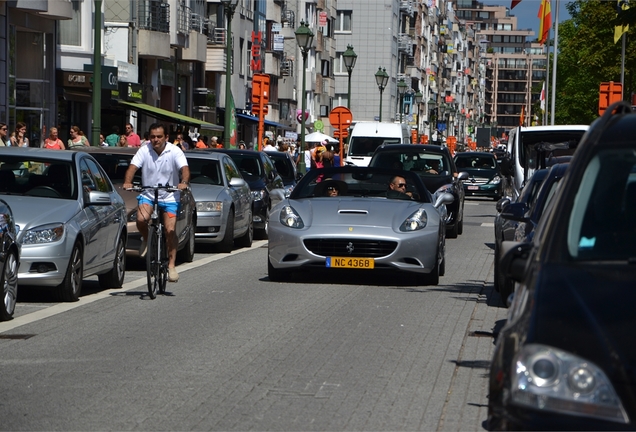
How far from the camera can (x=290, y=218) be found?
1516 centimetres

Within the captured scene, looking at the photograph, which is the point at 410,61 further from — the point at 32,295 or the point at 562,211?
the point at 562,211

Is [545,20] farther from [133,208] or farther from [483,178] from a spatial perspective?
[133,208]

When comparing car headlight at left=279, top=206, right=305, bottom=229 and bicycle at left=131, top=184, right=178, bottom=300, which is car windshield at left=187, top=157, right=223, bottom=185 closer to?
car headlight at left=279, top=206, right=305, bottom=229

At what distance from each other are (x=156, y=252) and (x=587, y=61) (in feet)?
172

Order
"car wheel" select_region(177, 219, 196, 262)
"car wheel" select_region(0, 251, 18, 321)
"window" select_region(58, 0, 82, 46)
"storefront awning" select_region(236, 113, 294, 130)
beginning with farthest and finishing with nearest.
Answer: "storefront awning" select_region(236, 113, 294, 130)
"window" select_region(58, 0, 82, 46)
"car wheel" select_region(177, 219, 196, 262)
"car wheel" select_region(0, 251, 18, 321)

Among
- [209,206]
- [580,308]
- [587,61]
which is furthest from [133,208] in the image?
[587,61]

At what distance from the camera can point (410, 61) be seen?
418ft

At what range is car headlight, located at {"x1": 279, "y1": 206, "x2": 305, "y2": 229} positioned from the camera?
49.4ft

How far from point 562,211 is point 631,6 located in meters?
10.6

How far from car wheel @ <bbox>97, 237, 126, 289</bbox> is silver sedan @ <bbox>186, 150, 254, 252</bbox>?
478 centimetres

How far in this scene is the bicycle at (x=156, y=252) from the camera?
13361mm

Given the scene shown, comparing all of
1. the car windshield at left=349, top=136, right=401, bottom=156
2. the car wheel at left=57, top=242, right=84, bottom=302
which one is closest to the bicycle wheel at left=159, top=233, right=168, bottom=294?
the car wheel at left=57, top=242, right=84, bottom=302

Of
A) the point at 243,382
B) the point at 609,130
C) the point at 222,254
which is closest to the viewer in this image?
the point at 609,130

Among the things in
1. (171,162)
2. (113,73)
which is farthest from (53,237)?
(113,73)
